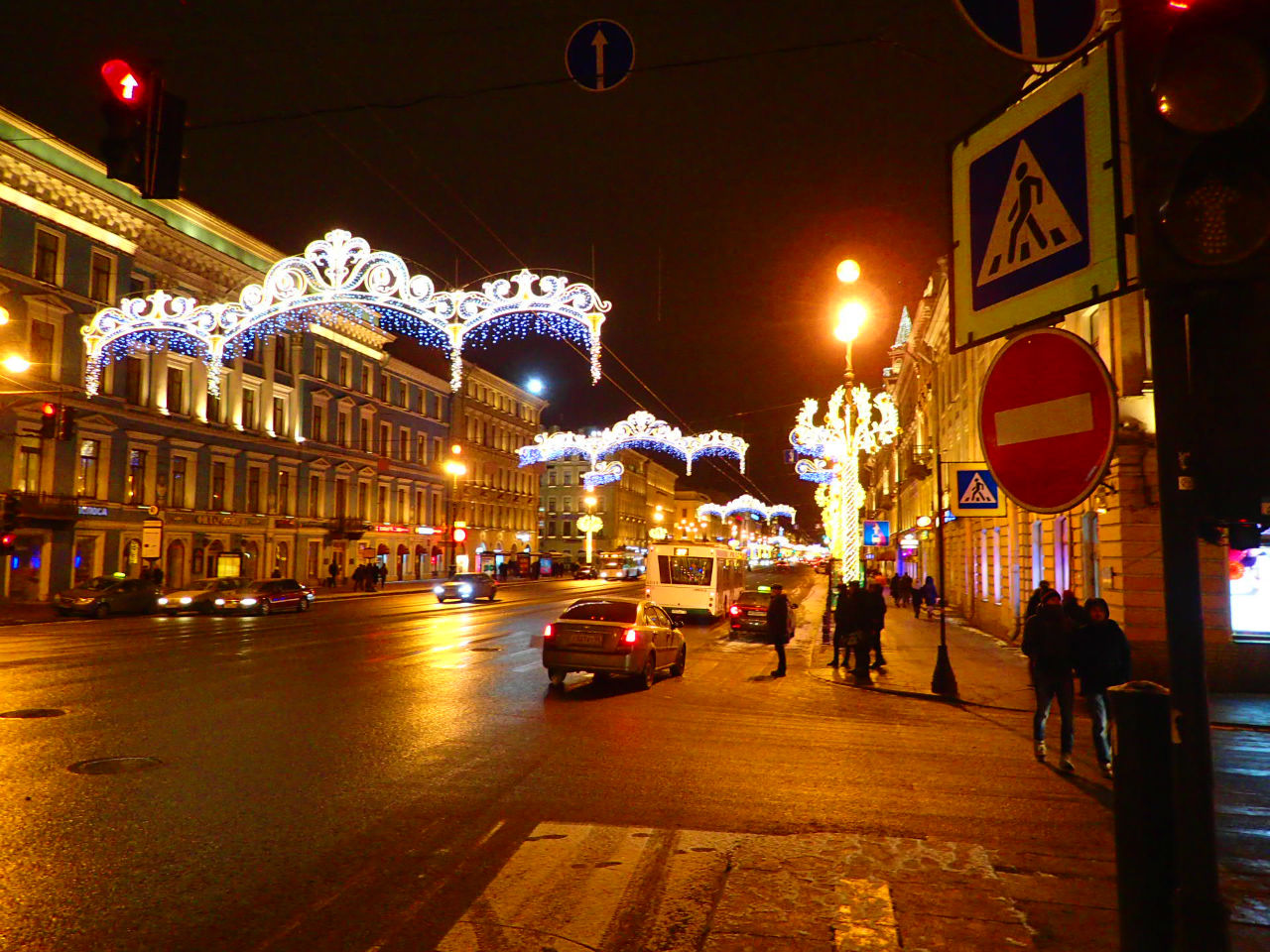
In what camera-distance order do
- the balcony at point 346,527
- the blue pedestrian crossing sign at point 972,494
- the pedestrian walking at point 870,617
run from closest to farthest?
the blue pedestrian crossing sign at point 972,494
the pedestrian walking at point 870,617
the balcony at point 346,527

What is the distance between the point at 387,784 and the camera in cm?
809

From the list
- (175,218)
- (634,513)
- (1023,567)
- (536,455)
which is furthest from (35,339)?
(634,513)

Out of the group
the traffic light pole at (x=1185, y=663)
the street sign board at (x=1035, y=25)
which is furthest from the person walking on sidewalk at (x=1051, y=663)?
the street sign board at (x=1035, y=25)

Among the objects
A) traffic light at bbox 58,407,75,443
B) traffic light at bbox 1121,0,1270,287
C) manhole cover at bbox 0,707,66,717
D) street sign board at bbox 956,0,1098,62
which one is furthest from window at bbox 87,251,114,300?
traffic light at bbox 1121,0,1270,287

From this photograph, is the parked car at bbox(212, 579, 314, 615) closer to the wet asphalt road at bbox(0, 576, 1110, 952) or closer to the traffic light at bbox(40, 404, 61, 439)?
the traffic light at bbox(40, 404, 61, 439)

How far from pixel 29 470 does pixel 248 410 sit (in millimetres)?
14488

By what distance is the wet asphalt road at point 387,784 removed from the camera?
5.27 metres

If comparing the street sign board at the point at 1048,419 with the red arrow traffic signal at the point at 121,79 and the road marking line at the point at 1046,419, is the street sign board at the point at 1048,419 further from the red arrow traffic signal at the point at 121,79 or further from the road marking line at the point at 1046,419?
the red arrow traffic signal at the point at 121,79

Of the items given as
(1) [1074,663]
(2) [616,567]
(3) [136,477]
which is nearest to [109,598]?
(3) [136,477]

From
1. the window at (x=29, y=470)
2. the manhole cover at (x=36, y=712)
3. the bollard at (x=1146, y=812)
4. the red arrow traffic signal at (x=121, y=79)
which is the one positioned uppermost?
the red arrow traffic signal at (x=121, y=79)

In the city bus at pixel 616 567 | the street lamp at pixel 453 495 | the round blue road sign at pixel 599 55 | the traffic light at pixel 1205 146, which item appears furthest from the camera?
the city bus at pixel 616 567

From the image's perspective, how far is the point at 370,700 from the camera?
12.8m

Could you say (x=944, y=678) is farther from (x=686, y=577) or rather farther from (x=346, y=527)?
(x=346, y=527)

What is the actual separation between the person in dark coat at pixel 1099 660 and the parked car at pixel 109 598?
31434 mm
